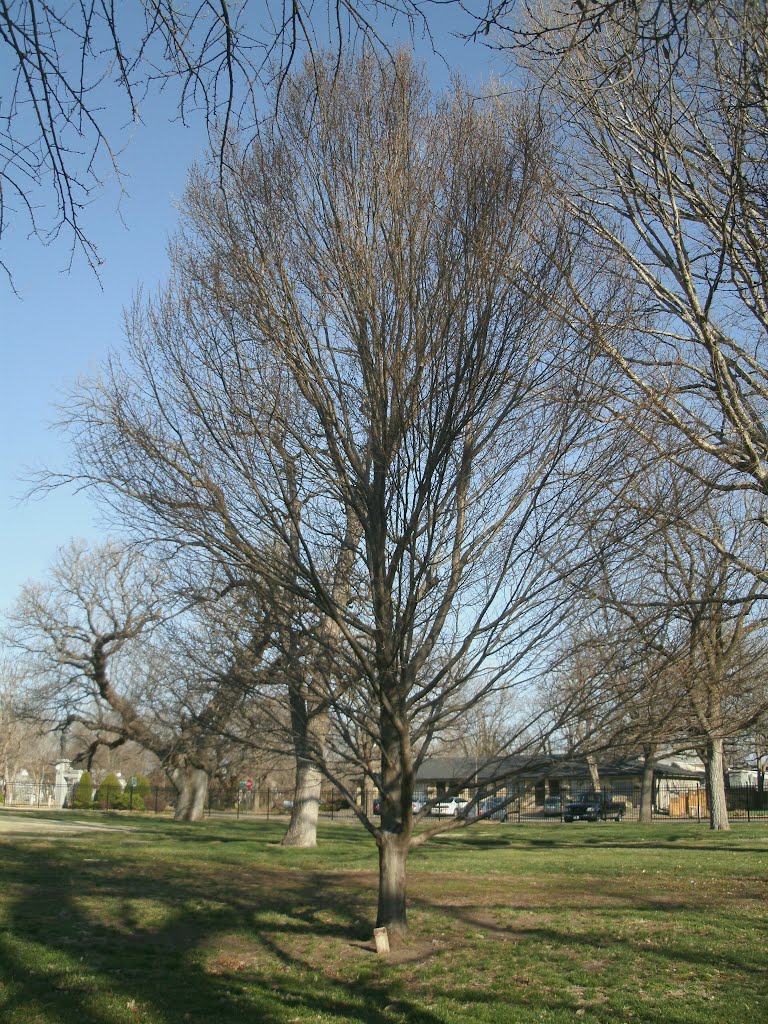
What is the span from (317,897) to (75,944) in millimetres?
3865

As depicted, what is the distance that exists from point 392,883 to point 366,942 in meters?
0.69

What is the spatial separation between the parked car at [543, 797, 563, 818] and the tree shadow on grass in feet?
117

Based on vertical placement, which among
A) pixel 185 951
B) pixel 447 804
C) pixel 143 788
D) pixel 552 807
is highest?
pixel 185 951

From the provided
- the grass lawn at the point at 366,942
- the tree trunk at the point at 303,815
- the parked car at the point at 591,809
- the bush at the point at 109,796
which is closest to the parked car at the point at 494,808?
the grass lawn at the point at 366,942

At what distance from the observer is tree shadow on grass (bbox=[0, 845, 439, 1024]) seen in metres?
6.78

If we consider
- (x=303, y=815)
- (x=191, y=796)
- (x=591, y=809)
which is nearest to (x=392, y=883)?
(x=303, y=815)

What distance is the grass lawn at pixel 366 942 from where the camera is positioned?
22.3 ft

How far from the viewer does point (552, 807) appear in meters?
52.4

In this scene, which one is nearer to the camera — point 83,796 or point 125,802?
point 125,802

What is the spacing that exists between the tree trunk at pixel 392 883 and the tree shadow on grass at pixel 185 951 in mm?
302

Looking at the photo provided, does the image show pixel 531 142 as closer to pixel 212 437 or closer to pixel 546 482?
pixel 546 482

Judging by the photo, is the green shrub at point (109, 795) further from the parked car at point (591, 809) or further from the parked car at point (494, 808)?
the parked car at point (494, 808)

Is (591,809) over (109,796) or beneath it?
over

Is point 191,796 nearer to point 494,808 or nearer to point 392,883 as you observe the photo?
point 392,883
